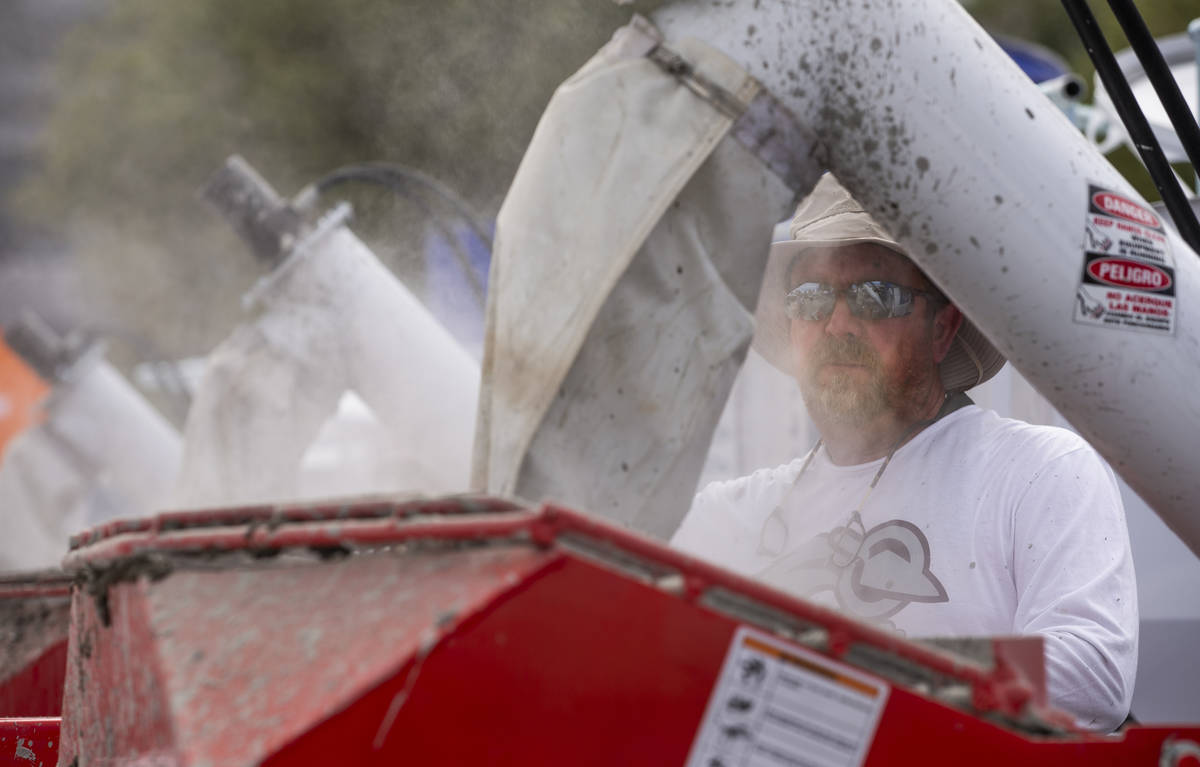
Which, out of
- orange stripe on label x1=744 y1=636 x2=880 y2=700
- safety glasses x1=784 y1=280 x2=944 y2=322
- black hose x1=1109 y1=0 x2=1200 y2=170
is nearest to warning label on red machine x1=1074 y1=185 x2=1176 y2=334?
black hose x1=1109 y1=0 x2=1200 y2=170

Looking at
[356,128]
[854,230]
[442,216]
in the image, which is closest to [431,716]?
[854,230]

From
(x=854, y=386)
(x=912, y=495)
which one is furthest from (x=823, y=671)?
(x=854, y=386)

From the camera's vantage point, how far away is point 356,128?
15539 mm

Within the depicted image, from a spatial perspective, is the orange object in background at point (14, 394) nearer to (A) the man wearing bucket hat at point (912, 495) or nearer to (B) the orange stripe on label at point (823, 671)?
(A) the man wearing bucket hat at point (912, 495)

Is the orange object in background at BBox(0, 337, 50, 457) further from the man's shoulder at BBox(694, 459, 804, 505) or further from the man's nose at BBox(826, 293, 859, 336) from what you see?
the man's nose at BBox(826, 293, 859, 336)

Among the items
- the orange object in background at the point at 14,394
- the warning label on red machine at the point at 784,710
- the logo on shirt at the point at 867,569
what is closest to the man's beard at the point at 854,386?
the logo on shirt at the point at 867,569

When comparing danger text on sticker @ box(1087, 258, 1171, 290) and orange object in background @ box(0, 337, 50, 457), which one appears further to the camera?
orange object in background @ box(0, 337, 50, 457)

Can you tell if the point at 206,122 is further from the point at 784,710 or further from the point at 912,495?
the point at 784,710

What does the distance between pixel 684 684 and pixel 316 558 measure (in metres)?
0.35

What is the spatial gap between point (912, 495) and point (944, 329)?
0.39 m

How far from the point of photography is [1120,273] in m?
1.43

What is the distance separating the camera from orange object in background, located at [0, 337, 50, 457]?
7.84 m

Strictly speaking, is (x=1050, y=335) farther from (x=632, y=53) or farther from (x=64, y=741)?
(x=64, y=741)

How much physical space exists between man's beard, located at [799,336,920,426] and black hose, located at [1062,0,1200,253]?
60cm
